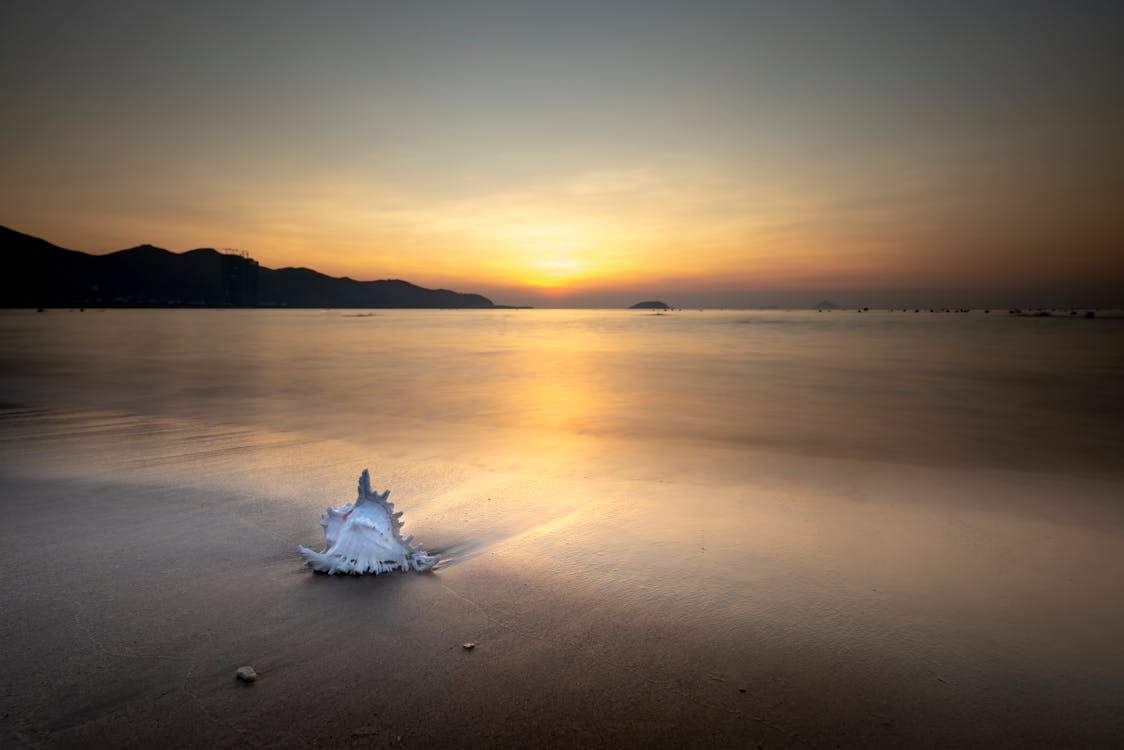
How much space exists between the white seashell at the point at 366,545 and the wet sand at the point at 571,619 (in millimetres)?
124

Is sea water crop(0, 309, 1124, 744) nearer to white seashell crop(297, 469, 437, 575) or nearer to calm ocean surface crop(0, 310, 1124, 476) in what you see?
calm ocean surface crop(0, 310, 1124, 476)

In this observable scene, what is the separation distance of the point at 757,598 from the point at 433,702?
2197mm

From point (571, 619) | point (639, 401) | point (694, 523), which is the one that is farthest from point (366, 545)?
point (639, 401)

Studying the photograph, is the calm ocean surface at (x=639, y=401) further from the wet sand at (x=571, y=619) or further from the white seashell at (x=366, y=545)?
the white seashell at (x=366, y=545)

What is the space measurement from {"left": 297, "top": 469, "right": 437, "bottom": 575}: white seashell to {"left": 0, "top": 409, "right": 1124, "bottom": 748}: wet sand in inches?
4.9

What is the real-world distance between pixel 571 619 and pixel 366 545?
64.7 inches

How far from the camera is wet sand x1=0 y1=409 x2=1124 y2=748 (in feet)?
8.20

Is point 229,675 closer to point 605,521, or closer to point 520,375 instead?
point 605,521

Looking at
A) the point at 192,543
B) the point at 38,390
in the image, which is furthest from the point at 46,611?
the point at 38,390

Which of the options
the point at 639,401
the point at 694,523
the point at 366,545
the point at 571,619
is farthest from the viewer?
the point at 639,401

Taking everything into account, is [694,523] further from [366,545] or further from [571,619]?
[366,545]

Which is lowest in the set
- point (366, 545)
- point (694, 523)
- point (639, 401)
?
point (639, 401)

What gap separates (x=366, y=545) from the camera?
394 centimetres

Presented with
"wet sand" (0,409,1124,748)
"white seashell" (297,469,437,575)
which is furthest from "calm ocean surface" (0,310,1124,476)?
"white seashell" (297,469,437,575)
